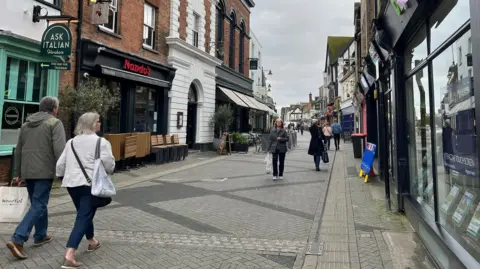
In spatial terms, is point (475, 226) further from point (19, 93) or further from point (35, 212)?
point (19, 93)

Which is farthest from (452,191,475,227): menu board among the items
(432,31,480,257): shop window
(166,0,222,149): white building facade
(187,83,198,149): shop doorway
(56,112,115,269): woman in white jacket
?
(187,83,198,149): shop doorway

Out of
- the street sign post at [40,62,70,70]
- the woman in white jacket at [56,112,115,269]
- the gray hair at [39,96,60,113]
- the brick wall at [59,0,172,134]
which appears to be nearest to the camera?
the woman in white jacket at [56,112,115,269]

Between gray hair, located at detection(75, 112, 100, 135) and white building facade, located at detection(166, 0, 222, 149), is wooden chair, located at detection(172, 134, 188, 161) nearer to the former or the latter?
white building facade, located at detection(166, 0, 222, 149)

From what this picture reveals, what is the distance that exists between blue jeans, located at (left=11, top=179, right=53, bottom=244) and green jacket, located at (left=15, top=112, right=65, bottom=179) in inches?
4.7

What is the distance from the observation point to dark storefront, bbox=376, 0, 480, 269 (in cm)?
312

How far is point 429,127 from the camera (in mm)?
4562

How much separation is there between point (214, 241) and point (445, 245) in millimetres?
2639

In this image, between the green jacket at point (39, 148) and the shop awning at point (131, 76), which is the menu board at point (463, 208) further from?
the shop awning at point (131, 76)

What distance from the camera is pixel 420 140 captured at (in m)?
5.16

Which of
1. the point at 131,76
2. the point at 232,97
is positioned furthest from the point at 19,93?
the point at 232,97

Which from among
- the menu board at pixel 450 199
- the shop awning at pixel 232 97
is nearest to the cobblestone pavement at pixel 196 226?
the menu board at pixel 450 199

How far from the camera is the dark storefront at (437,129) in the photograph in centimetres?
312

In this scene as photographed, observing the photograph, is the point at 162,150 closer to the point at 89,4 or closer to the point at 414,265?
the point at 89,4

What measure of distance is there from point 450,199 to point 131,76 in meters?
10.5
